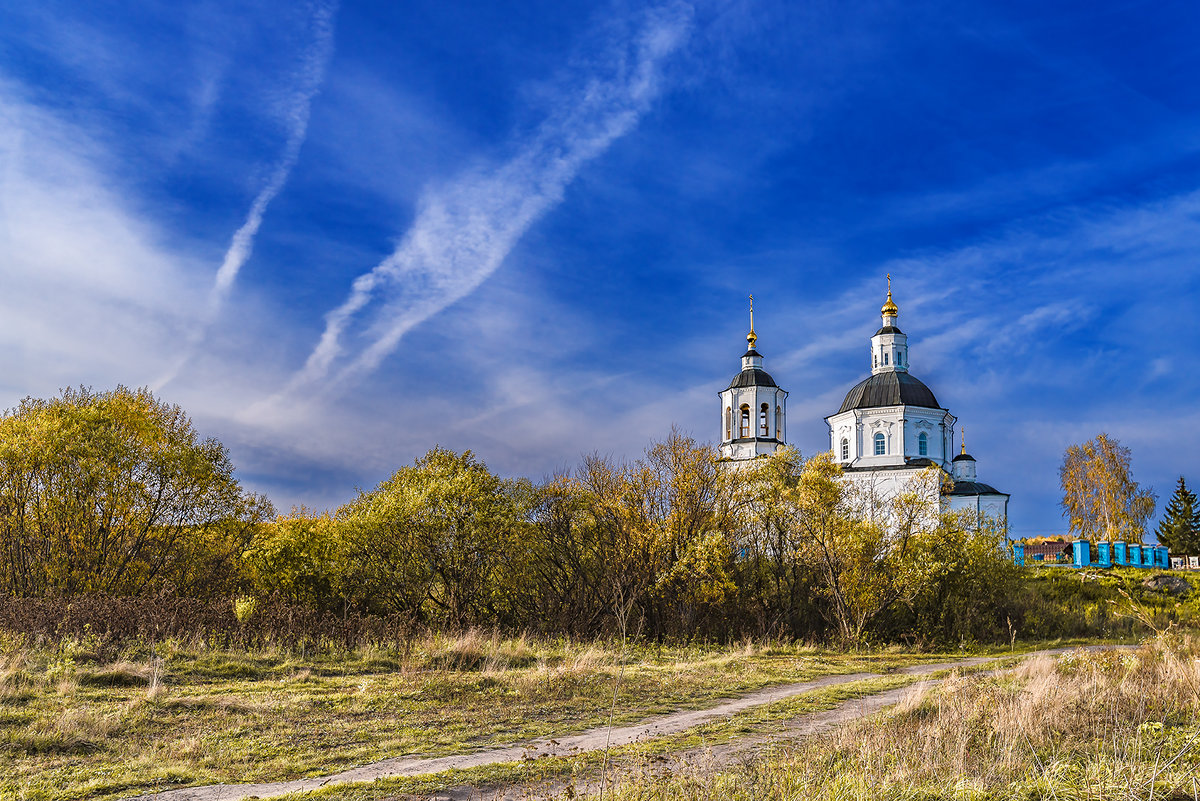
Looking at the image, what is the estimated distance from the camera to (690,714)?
1126 cm

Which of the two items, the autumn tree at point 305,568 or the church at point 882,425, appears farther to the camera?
the church at point 882,425

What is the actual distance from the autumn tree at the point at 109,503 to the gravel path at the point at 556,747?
1528 cm

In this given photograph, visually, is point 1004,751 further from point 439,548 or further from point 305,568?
point 305,568

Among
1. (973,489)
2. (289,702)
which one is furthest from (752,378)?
(289,702)

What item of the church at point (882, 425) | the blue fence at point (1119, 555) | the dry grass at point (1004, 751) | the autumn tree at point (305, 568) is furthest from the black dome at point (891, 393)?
the dry grass at point (1004, 751)

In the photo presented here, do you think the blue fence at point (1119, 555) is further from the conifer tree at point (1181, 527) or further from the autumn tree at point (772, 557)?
the autumn tree at point (772, 557)

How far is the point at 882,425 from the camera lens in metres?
58.9

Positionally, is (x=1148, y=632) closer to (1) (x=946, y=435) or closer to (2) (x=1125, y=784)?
(2) (x=1125, y=784)

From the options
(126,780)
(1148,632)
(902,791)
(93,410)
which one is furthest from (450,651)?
(1148,632)

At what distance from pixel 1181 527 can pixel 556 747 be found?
209ft

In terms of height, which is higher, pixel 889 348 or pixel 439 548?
pixel 889 348

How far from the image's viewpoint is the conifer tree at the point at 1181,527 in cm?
5512

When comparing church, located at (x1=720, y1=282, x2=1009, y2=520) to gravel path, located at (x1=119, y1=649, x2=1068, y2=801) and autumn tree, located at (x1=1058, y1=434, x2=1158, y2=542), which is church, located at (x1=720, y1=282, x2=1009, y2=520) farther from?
gravel path, located at (x1=119, y1=649, x2=1068, y2=801)

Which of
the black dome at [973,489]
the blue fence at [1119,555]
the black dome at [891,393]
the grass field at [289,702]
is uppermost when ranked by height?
the black dome at [891,393]
